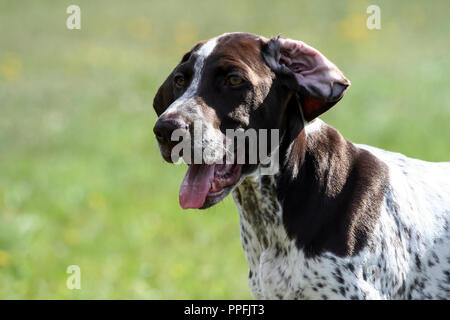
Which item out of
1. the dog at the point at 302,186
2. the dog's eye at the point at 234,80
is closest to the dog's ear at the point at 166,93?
the dog at the point at 302,186

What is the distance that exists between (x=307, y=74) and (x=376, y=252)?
0.91m

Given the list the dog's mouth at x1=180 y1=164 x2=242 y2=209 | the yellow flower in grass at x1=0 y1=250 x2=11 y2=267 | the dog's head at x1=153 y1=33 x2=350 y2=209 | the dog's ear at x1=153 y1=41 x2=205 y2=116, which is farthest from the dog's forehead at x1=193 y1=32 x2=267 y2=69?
the yellow flower in grass at x1=0 y1=250 x2=11 y2=267

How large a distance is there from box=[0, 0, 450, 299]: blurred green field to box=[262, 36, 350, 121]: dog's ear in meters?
2.53

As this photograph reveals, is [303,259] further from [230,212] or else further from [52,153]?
[52,153]

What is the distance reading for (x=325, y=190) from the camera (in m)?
3.48

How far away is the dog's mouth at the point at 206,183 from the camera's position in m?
3.39

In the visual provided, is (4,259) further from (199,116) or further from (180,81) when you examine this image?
(199,116)

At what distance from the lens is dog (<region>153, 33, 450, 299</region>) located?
3338 mm

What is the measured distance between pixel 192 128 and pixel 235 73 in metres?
0.34

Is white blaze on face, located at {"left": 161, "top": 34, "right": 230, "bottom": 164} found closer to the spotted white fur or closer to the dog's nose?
the dog's nose

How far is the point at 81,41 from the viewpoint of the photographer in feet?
42.1

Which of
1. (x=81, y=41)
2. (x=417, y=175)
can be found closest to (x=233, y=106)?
(x=417, y=175)

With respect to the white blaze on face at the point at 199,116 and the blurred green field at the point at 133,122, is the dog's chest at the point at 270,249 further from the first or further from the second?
the blurred green field at the point at 133,122

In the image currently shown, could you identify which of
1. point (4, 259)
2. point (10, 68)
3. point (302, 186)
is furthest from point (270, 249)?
point (10, 68)
